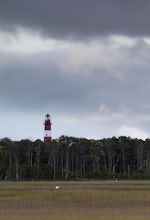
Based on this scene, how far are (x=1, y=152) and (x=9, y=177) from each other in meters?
20.8

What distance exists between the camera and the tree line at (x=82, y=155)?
406 ft

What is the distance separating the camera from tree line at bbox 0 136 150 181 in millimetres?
123875

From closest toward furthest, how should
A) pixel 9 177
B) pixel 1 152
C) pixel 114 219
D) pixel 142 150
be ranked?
pixel 114 219 → pixel 9 177 → pixel 1 152 → pixel 142 150

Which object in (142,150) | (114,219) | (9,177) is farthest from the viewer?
(142,150)

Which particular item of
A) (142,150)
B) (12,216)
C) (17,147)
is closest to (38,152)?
(17,147)

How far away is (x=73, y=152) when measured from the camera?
134 m

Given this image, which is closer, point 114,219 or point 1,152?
point 114,219

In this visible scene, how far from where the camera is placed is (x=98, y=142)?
140 metres

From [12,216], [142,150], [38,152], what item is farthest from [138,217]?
[142,150]

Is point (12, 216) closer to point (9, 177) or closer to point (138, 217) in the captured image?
point (138, 217)

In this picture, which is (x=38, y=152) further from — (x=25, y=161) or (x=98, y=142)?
(x=98, y=142)

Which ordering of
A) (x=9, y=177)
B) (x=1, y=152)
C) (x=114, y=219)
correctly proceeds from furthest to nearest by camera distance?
(x=1, y=152) < (x=9, y=177) < (x=114, y=219)

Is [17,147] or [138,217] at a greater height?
[17,147]

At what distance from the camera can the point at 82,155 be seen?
133 metres
